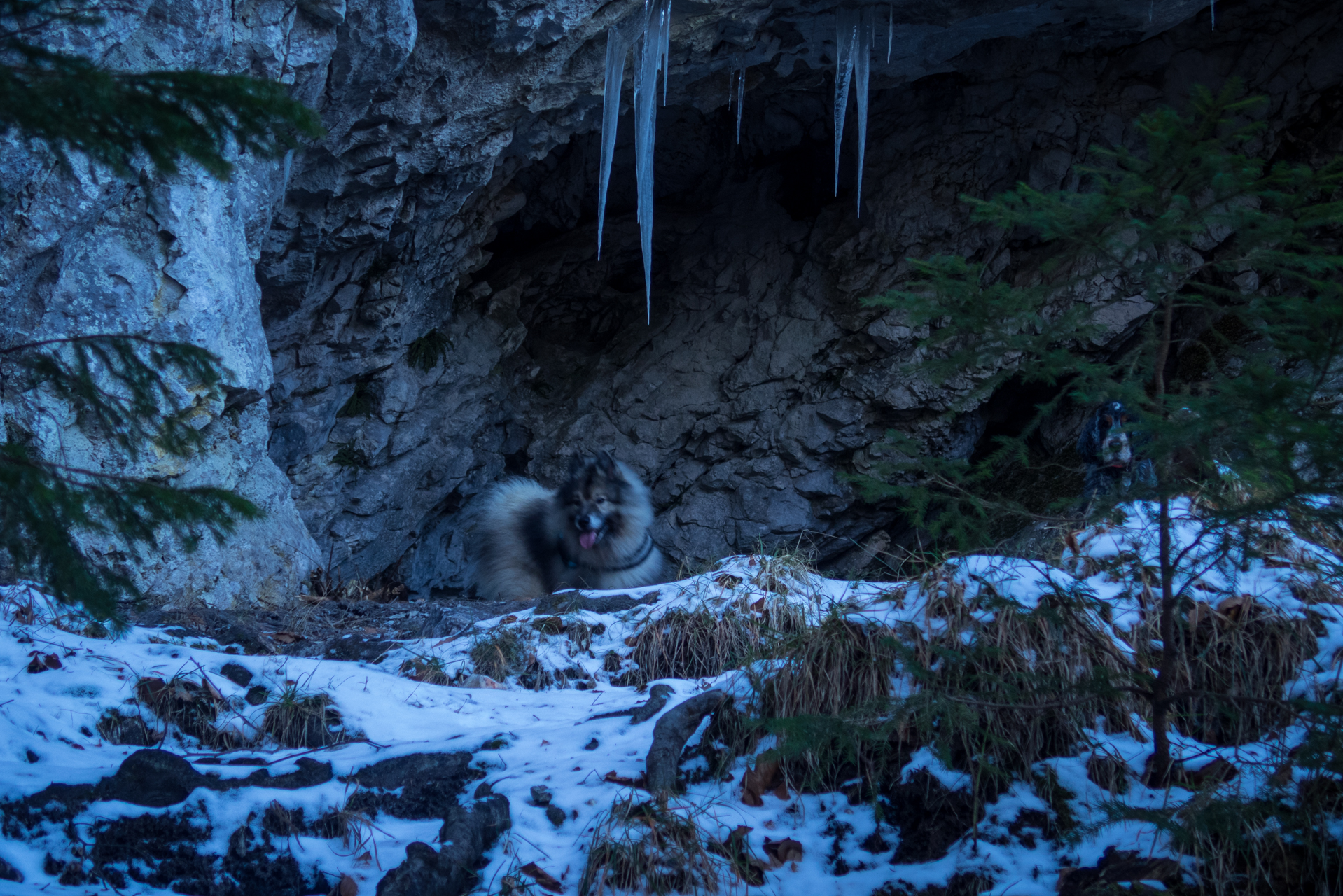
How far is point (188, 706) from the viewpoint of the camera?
302 cm

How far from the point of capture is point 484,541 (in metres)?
6.14

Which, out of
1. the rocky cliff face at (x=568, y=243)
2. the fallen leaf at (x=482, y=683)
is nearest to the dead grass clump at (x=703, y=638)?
the fallen leaf at (x=482, y=683)

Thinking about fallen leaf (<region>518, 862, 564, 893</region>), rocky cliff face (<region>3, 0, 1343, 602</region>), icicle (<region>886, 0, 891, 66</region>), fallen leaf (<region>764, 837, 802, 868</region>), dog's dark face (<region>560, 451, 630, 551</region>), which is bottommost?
fallen leaf (<region>518, 862, 564, 893</region>)

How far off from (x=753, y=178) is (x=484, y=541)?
6101mm

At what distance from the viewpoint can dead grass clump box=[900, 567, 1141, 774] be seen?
2.30 metres

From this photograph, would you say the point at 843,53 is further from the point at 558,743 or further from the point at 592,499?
the point at 558,743

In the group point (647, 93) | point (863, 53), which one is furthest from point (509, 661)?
point (863, 53)

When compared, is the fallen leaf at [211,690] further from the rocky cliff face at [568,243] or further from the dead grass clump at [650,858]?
the rocky cliff face at [568,243]

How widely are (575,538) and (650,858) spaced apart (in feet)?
11.0

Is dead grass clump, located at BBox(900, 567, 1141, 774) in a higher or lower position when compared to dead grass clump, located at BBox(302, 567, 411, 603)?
higher

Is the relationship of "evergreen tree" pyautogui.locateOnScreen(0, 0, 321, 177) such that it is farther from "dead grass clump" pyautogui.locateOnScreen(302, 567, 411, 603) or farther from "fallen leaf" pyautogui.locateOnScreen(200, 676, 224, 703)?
"dead grass clump" pyautogui.locateOnScreen(302, 567, 411, 603)

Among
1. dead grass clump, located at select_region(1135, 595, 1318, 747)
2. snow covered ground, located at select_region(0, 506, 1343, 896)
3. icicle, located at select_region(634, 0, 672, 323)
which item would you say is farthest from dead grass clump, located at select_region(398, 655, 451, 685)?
icicle, located at select_region(634, 0, 672, 323)

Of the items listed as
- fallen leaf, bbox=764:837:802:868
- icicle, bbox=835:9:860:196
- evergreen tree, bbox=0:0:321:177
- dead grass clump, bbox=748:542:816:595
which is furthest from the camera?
icicle, bbox=835:9:860:196

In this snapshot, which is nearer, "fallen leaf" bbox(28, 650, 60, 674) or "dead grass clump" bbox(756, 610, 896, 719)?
"dead grass clump" bbox(756, 610, 896, 719)
